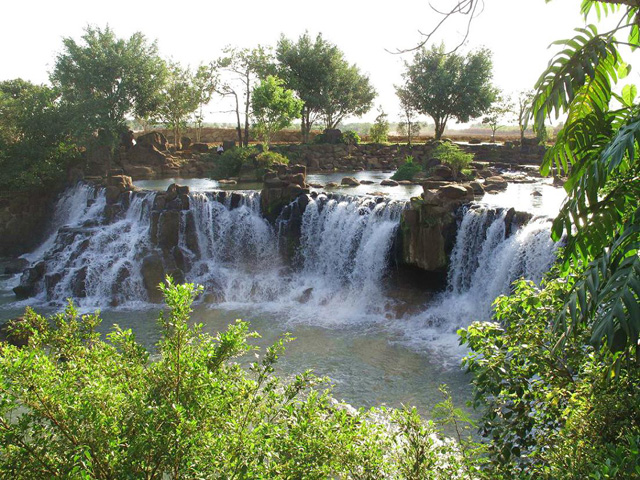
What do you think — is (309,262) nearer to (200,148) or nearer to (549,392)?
(549,392)

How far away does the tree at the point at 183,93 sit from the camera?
3459cm

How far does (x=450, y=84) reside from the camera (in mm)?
38875

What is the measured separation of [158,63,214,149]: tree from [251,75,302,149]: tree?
20.1ft

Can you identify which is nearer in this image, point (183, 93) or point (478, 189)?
point (478, 189)

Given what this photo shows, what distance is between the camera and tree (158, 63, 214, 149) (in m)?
34.6

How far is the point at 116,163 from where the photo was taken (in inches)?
1195

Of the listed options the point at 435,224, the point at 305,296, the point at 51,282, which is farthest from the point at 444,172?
the point at 51,282

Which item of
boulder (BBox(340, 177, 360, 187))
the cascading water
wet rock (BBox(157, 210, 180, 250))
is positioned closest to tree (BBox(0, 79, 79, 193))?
wet rock (BBox(157, 210, 180, 250))

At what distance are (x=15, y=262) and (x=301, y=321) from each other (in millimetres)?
13504

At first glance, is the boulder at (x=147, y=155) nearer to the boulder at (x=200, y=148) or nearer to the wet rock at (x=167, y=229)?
the boulder at (x=200, y=148)

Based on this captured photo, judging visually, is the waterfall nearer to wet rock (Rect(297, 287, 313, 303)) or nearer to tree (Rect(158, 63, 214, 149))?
wet rock (Rect(297, 287, 313, 303))

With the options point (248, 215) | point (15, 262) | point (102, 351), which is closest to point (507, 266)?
point (248, 215)

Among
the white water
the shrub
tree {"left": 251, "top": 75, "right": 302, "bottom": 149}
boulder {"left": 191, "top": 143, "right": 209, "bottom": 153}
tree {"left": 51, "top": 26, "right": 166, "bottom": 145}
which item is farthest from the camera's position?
the shrub

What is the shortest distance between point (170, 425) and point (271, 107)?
29106mm
